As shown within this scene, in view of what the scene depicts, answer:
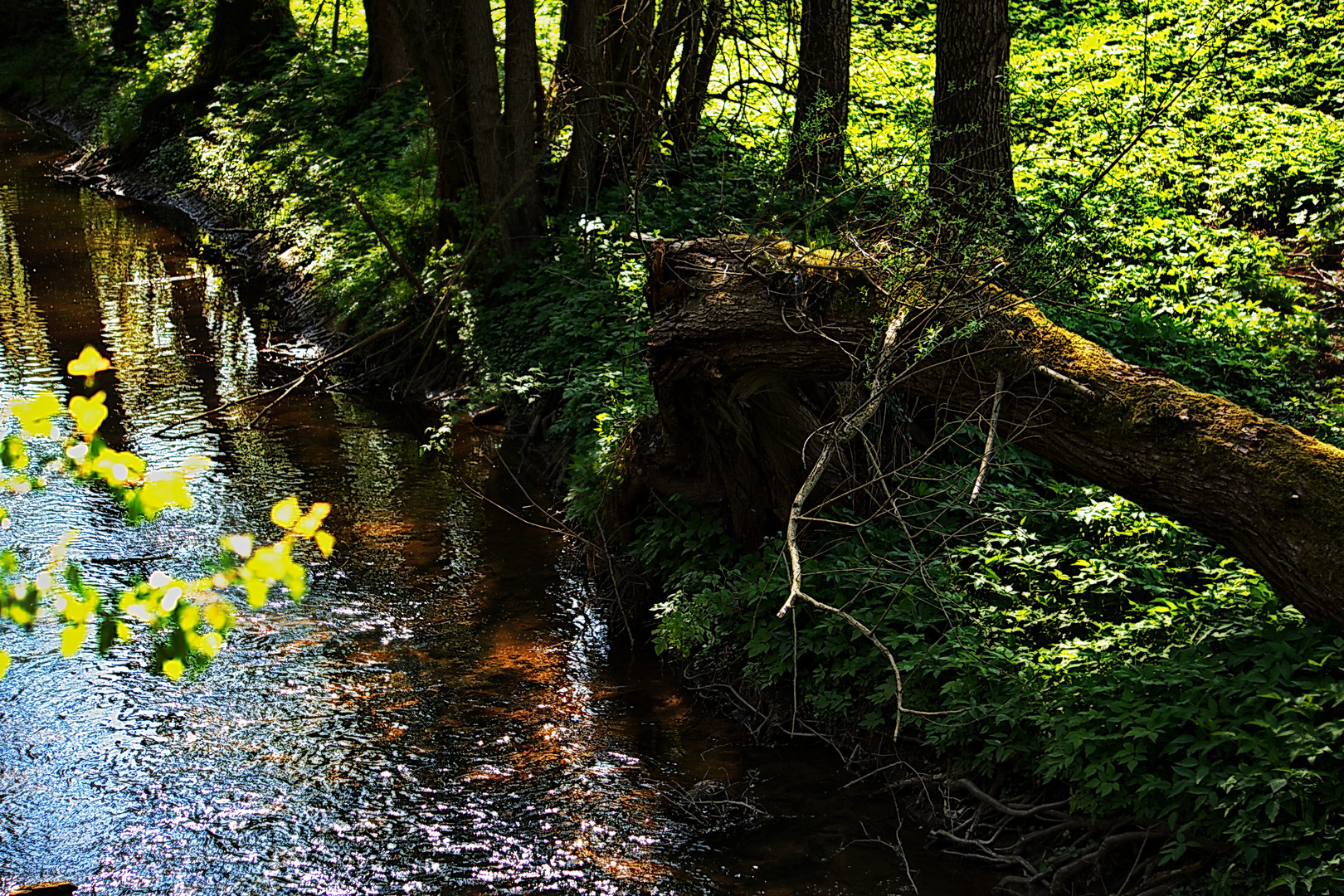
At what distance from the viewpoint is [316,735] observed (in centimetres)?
587

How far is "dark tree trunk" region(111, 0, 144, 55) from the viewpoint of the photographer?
76.6ft

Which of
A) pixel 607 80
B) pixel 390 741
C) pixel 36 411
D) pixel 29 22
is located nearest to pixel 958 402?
pixel 390 741

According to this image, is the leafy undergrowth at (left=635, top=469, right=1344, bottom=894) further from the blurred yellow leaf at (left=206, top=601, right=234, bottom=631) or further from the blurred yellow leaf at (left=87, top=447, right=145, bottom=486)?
the blurred yellow leaf at (left=87, top=447, right=145, bottom=486)

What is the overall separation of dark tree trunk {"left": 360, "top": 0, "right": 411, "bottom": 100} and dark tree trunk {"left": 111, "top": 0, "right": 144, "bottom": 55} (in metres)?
10.1

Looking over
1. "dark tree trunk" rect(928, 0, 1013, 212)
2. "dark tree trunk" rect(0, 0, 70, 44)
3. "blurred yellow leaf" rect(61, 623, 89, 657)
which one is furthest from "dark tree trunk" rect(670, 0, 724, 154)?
"dark tree trunk" rect(0, 0, 70, 44)

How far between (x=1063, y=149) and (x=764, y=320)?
640cm

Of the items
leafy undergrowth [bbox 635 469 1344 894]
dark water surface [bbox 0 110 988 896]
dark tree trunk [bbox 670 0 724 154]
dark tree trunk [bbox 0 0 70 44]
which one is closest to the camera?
leafy undergrowth [bbox 635 469 1344 894]

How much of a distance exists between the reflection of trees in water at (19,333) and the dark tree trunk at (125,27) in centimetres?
892

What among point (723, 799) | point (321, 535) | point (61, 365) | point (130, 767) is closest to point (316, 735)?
point (130, 767)

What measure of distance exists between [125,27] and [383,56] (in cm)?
1099

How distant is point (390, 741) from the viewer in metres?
5.85

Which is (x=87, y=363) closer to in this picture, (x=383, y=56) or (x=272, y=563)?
(x=272, y=563)

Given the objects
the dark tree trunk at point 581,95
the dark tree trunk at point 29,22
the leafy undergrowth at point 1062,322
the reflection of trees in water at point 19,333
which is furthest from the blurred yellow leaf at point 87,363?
the dark tree trunk at point 29,22

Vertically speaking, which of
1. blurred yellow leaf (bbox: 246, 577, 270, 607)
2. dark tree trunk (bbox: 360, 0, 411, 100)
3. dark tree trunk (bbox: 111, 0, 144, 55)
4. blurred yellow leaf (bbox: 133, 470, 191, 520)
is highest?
dark tree trunk (bbox: 111, 0, 144, 55)
